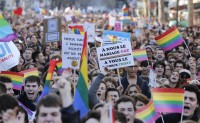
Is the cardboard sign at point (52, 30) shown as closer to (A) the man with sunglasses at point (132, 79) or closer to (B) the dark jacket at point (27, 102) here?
(A) the man with sunglasses at point (132, 79)

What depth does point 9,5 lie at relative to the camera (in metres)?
52.8

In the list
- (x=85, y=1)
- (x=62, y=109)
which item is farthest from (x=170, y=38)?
(x=85, y=1)

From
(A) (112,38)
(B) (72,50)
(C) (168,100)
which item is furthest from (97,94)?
(A) (112,38)

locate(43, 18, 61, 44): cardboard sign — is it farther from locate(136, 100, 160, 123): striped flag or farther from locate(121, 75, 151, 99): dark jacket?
locate(136, 100, 160, 123): striped flag

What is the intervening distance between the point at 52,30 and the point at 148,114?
13079 mm

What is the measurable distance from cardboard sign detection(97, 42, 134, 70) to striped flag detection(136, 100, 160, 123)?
3867 mm

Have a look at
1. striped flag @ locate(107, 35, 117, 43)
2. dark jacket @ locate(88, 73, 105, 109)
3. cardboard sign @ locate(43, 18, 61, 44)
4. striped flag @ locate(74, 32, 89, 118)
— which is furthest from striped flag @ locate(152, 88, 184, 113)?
cardboard sign @ locate(43, 18, 61, 44)

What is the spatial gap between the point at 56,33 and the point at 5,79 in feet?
35.8

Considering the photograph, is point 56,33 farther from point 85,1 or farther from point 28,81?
point 85,1

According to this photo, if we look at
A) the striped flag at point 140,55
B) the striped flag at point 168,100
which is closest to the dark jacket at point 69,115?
the striped flag at point 168,100

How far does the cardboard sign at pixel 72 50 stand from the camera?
13.6m

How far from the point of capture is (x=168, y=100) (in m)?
9.48

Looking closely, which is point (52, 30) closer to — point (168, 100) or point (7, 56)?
point (7, 56)

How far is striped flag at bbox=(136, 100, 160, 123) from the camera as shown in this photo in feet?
30.8
